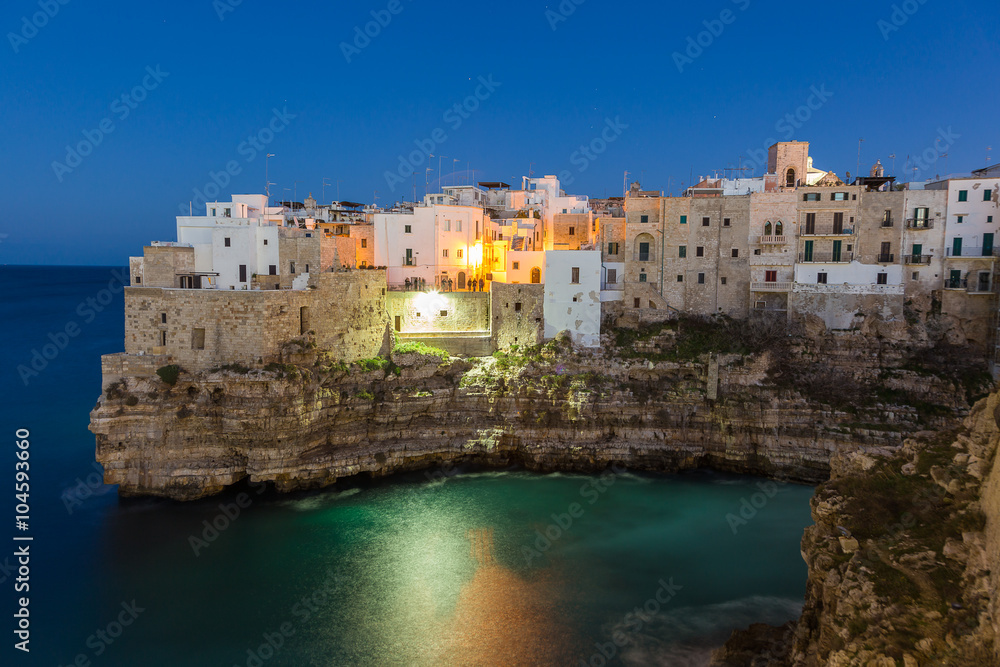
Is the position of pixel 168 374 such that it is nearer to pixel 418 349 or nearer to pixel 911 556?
pixel 418 349

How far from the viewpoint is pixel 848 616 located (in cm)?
958

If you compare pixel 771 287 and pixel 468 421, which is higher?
pixel 771 287

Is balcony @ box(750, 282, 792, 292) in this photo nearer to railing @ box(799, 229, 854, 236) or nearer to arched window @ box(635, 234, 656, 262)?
railing @ box(799, 229, 854, 236)

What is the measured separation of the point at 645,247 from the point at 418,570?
63.5 feet

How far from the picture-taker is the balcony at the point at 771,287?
30.3 m

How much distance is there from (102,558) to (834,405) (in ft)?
92.8

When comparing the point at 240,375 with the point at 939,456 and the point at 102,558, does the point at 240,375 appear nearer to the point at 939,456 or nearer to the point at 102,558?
the point at 102,558

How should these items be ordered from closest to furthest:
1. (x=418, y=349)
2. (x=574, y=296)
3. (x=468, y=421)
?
(x=468, y=421)
(x=418, y=349)
(x=574, y=296)

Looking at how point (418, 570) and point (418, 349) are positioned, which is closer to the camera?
point (418, 570)

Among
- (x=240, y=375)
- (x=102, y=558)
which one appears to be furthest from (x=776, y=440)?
(x=102, y=558)

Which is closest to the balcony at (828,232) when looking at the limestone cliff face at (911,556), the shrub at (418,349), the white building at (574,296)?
the white building at (574,296)

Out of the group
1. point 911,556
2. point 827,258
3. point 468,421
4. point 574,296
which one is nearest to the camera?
point 911,556

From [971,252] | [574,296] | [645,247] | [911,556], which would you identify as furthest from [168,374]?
[971,252]

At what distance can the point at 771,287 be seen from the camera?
30438 millimetres
